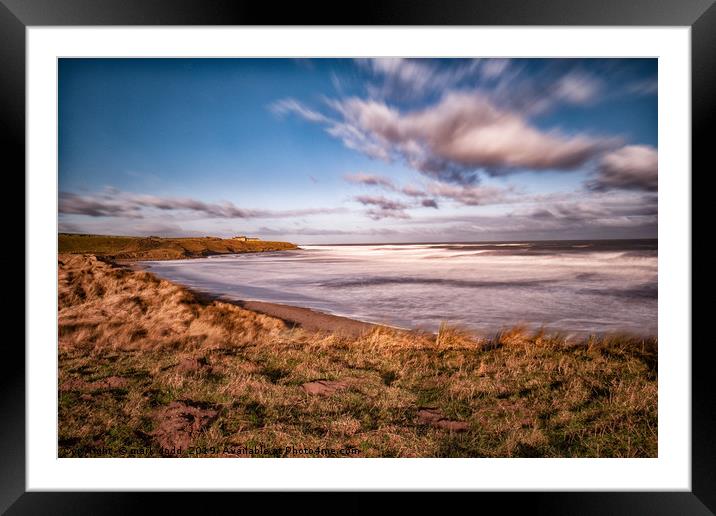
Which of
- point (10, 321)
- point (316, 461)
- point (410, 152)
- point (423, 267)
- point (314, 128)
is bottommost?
point (316, 461)

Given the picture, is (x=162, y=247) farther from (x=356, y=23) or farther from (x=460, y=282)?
(x=460, y=282)

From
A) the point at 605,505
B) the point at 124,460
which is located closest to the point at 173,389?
the point at 124,460

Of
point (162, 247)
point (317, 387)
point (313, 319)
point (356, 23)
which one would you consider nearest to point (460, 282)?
point (313, 319)

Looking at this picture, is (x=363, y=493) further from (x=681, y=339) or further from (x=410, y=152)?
(x=410, y=152)

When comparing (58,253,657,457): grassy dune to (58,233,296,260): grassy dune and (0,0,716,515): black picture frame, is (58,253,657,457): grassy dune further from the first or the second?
(0,0,716,515): black picture frame

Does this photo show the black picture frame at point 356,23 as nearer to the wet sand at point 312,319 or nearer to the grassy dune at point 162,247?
the grassy dune at point 162,247

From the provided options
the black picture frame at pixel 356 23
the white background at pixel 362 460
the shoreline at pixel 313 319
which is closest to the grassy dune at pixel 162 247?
the shoreline at pixel 313 319

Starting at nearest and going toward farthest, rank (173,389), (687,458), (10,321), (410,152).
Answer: (10,321) → (687,458) → (173,389) → (410,152)
